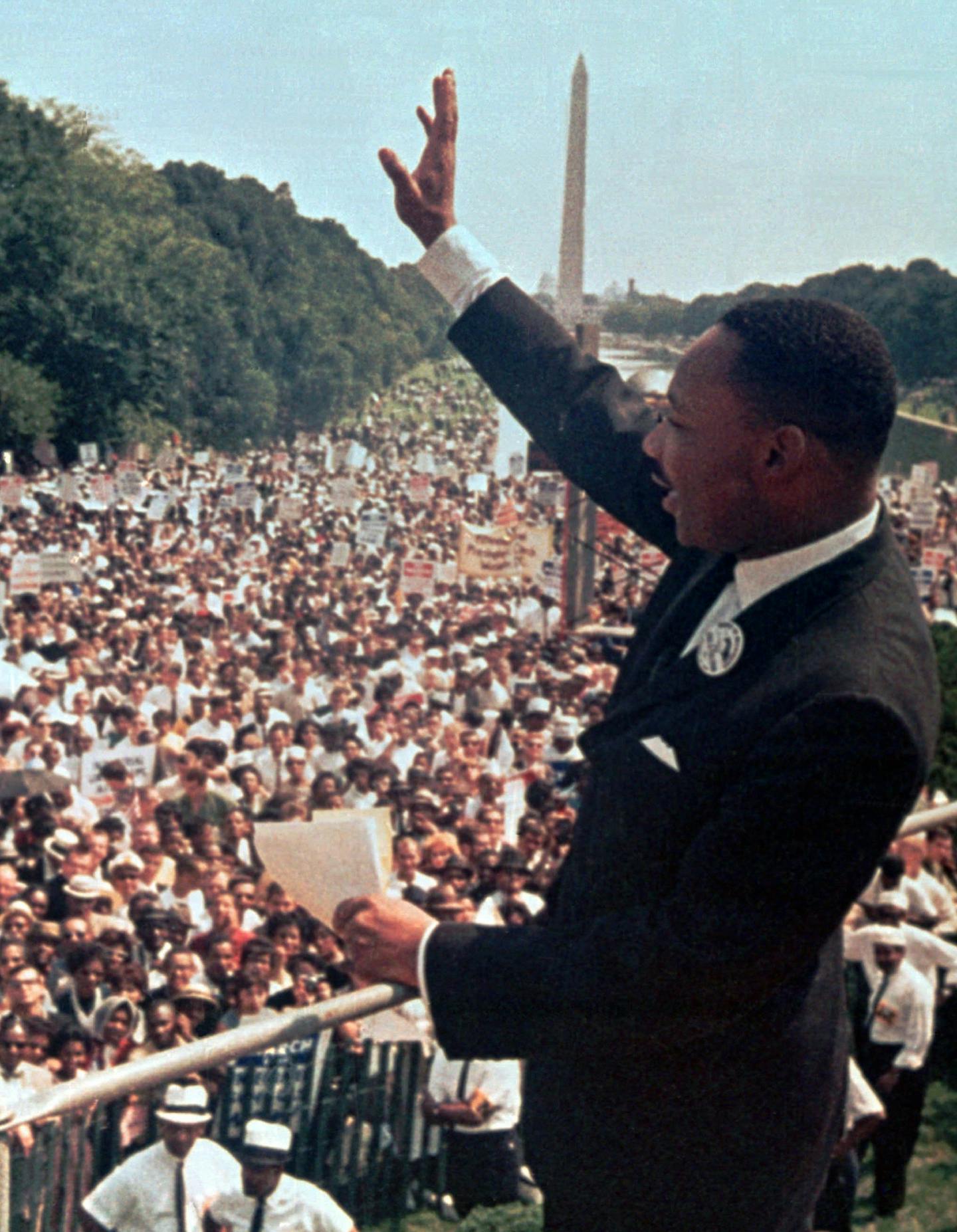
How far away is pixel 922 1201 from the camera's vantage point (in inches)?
235

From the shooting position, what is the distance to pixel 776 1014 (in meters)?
1.59

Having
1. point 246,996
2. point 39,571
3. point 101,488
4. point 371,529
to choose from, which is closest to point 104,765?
point 246,996

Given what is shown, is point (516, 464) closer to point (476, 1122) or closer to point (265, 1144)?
point (476, 1122)

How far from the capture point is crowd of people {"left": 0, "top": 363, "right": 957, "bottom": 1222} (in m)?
7.16

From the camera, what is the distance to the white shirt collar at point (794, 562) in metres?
1.56

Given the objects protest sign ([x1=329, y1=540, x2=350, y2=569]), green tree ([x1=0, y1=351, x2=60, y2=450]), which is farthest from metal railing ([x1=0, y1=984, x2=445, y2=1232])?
green tree ([x1=0, y1=351, x2=60, y2=450])

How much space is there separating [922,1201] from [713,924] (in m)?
5.05

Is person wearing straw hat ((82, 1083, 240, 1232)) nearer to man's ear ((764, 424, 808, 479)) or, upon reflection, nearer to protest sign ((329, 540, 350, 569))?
man's ear ((764, 424, 808, 479))

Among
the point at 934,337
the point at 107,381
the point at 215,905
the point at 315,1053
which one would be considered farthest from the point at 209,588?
the point at 934,337

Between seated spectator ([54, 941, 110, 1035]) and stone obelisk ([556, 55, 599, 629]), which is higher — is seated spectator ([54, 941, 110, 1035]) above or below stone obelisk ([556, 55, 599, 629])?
below

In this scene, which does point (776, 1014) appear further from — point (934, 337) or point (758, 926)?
point (934, 337)

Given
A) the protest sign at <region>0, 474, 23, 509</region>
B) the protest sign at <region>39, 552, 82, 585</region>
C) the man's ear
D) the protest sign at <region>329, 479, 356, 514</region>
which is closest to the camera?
the man's ear

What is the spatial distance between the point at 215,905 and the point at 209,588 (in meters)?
12.6

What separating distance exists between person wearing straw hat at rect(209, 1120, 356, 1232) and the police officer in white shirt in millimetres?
2675
